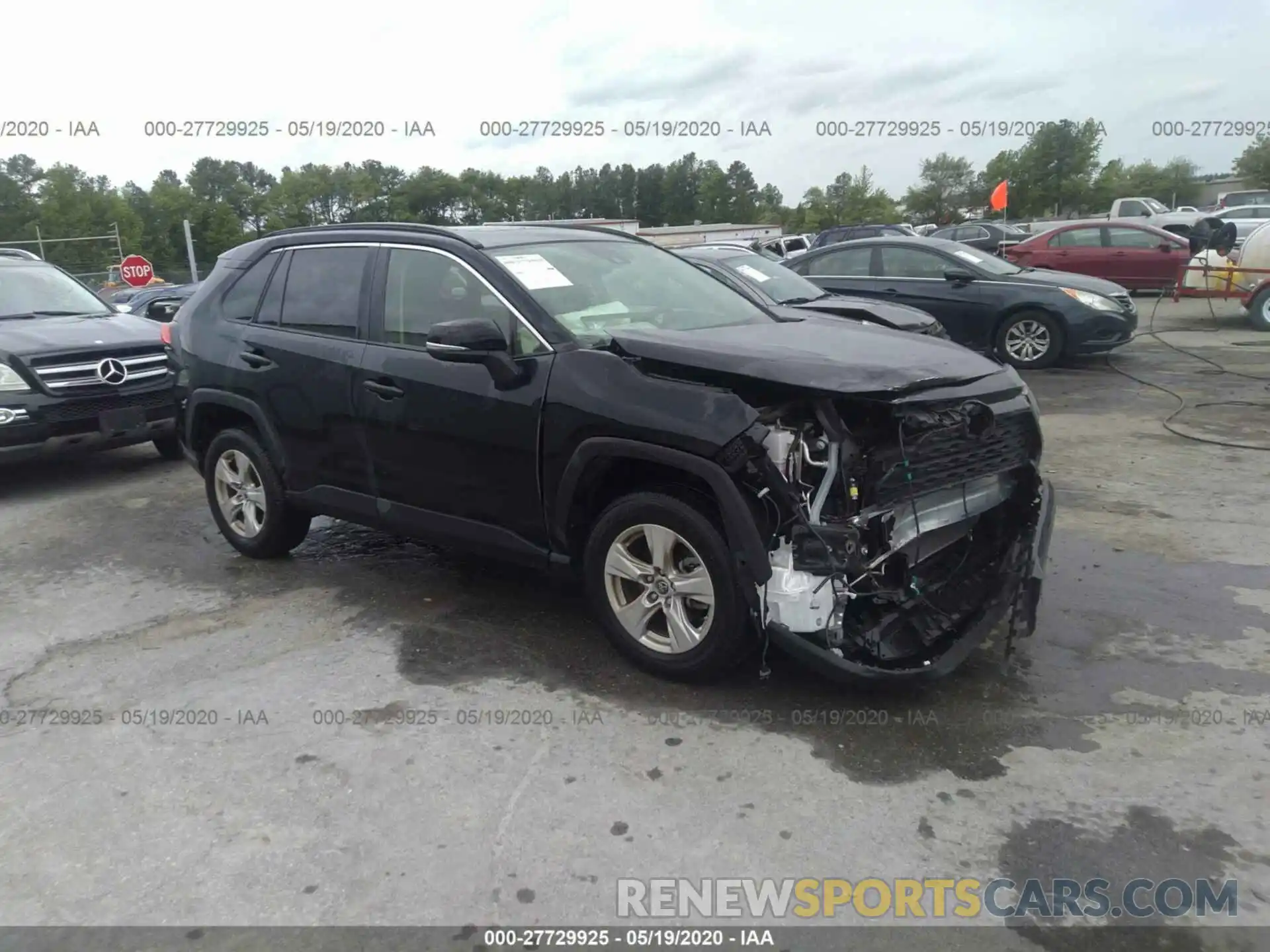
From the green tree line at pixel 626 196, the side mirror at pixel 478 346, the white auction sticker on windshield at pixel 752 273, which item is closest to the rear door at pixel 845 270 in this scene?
the white auction sticker on windshield at pixel 752 273

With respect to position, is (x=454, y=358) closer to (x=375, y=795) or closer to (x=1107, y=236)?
(x=375, y=795)

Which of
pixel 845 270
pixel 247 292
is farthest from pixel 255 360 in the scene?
pixel 845 270

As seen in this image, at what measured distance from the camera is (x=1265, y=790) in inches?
123

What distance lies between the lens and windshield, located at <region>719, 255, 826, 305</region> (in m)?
9.06

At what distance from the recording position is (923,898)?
8.91 feet

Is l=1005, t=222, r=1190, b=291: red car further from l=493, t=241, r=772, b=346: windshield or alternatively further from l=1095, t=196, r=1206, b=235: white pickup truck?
l=493, t=241, r=772, b=346: windshield

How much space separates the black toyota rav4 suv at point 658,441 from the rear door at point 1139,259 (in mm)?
13931

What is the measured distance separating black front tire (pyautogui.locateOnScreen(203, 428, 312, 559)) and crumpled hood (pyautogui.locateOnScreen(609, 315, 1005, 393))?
2342 mm

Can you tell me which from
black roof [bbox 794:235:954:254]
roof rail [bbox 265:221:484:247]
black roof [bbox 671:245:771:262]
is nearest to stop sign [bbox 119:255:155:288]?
black roof [bbox 671:245:771:262]

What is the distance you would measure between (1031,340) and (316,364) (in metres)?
8.94

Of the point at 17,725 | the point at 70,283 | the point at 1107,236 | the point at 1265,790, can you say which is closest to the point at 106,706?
the point at 17,725

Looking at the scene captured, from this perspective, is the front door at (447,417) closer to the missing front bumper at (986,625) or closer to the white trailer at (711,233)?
the missing front bumper at (986,625)

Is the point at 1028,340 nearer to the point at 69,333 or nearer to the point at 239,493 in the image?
the point at 239,493

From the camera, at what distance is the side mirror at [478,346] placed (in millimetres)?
3963
